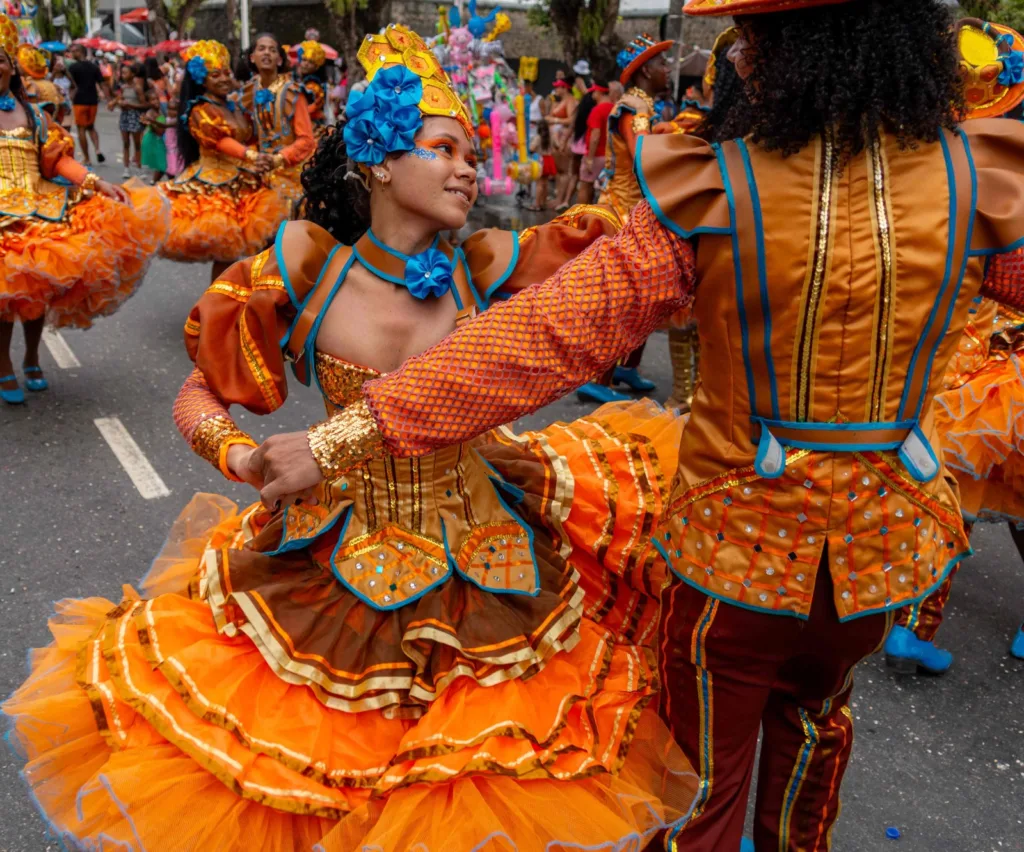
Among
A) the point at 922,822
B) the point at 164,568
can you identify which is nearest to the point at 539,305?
the point at 164,568

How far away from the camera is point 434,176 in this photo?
222cm

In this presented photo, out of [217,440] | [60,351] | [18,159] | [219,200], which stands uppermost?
[217,440]

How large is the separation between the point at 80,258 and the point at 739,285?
487 centimetres

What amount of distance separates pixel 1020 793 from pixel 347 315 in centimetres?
258

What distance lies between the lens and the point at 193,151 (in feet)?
25.9

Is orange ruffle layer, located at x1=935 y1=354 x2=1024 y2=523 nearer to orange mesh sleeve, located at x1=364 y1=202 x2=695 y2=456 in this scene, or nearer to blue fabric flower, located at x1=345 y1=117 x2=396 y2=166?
orange mesh sleeve, located at x1=364 y1=202 x2=695 y2=456

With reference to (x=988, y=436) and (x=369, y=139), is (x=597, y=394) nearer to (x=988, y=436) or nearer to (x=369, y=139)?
(x=988, y=436)

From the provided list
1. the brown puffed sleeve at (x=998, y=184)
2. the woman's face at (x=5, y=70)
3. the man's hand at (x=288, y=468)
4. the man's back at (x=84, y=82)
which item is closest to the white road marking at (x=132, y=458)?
the woman's face at (x=5, y=70)

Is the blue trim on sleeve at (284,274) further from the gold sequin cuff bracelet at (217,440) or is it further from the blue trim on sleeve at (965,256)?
the blue trim on sleeve at (965,256)

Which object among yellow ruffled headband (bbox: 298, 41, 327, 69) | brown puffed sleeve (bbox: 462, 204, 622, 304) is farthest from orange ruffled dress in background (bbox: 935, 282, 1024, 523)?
yellow ruffled headband (bbox: 298, 41, 327, 69)

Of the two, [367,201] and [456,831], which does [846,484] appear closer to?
[456,831]

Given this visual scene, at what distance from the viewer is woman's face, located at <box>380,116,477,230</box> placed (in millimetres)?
2225

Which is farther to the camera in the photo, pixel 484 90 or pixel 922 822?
pixel 484 90

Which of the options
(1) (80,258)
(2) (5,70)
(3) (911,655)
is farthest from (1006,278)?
(2) (5,70)
